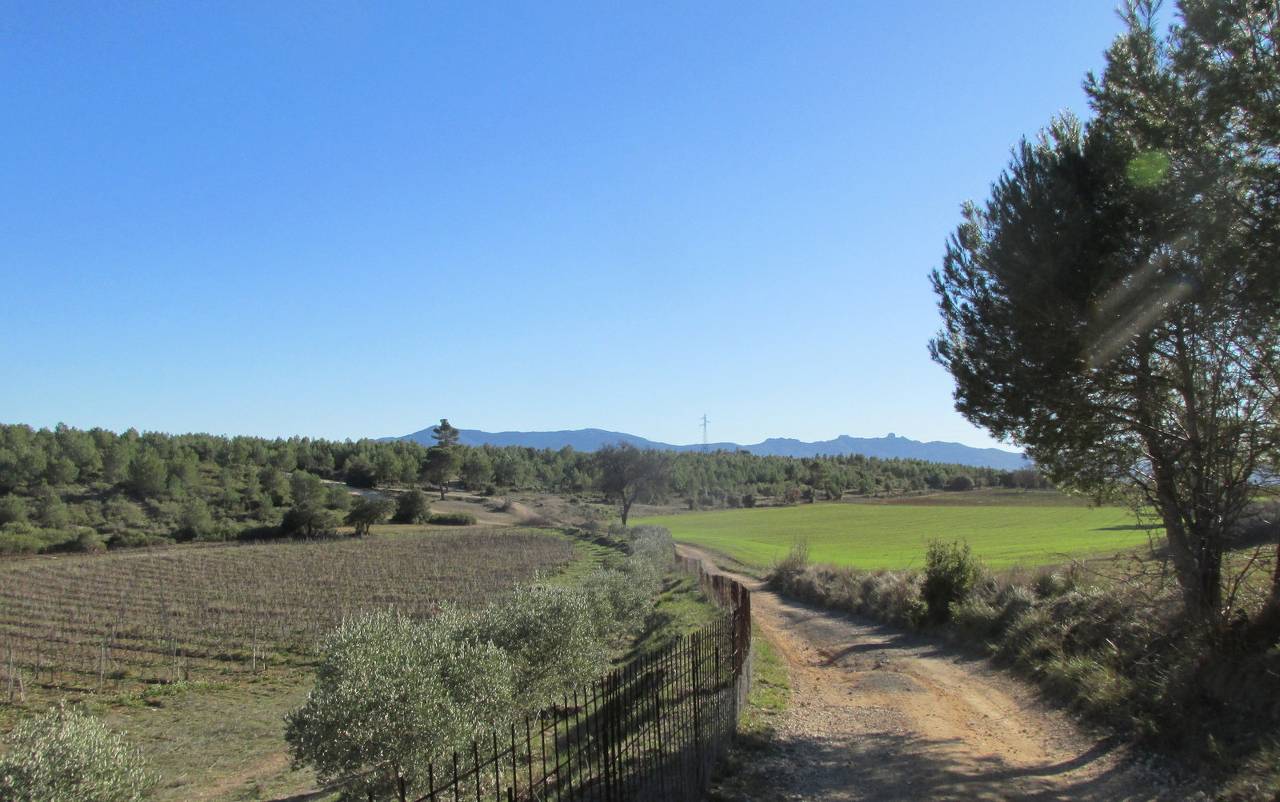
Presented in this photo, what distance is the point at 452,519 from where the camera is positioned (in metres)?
106

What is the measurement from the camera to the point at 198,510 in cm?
9438

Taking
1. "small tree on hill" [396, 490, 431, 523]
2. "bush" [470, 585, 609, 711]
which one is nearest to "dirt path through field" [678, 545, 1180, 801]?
"bush" [470, 585, 609, 711]

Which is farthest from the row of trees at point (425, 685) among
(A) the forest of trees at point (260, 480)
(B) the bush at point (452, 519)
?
(B) the bush at point (452, 519)

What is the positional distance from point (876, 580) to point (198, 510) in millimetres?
94286

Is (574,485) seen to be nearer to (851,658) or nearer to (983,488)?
(983,488)

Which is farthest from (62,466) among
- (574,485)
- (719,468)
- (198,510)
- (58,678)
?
(719,468)

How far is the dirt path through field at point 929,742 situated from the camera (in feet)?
29.6

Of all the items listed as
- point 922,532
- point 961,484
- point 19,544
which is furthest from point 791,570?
point 961,484

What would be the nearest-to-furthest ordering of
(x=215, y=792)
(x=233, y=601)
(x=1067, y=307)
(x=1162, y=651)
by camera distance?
(x=1067, y=307), (x=1162, y=651), (x=215, y=792), (x=233, y=601)

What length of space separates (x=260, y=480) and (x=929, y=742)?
464ft

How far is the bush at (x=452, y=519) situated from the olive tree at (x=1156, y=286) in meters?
99.3

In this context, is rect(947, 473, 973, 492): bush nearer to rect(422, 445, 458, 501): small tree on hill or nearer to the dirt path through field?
rect(422, 445, 458, 501): small tree on hill

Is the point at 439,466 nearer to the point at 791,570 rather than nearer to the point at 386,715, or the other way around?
the point at 791,570

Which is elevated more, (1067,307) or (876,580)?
(1067,307)
